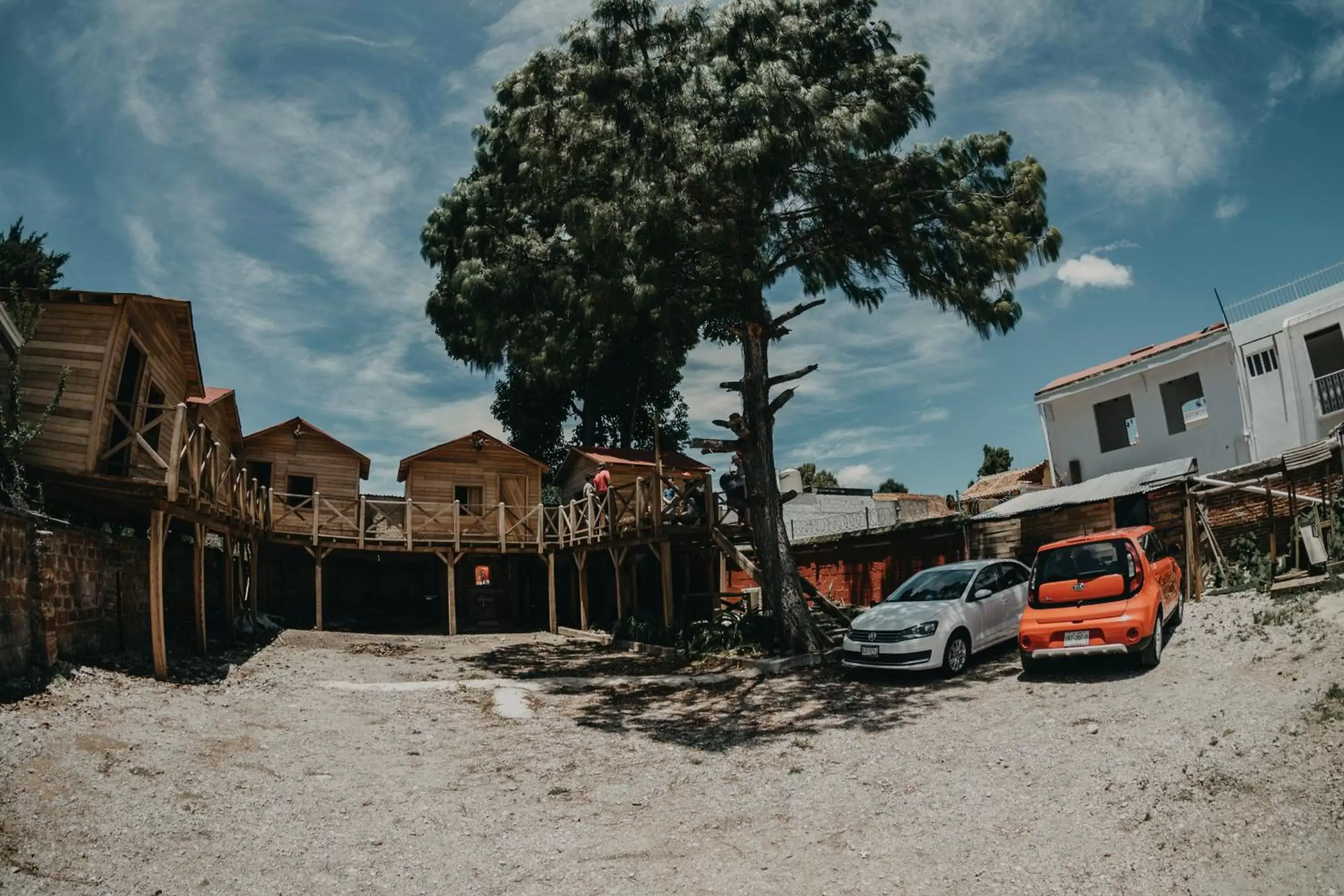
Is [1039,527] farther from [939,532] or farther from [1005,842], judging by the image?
[1005,842]

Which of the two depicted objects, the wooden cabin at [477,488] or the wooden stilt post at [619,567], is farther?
the wooden cabin at [477,488]

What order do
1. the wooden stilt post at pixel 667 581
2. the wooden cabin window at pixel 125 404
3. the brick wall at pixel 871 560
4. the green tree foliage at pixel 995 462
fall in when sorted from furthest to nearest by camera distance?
the green tree foliage at pixel 995 462 < the brick wall at pixel 871 560 < the wooden stilt post at pixel 667 581 < the wooden cabin window at pixel 125 404

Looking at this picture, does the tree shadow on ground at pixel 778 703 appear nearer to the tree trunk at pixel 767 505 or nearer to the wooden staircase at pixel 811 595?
the tree trunk at pixel 767 505

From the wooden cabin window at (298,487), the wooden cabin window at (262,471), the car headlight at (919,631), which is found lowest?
the car headlight at (919,631)

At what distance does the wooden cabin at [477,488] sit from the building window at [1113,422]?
17.0 meters

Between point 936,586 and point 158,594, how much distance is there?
11.5 metres

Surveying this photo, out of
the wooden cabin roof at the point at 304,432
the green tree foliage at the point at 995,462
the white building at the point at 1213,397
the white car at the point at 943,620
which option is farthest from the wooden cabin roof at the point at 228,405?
the green tree foliage at the point at 995,462

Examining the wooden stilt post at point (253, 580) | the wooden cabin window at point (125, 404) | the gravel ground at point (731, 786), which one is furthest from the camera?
the wooden stilt post at point (253, 580)

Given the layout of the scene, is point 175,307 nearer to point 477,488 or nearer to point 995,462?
point 477,488

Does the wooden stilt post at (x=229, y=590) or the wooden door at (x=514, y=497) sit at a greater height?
the wooden door at (x=514, y=497)

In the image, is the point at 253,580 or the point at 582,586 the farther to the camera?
the point at 582,586

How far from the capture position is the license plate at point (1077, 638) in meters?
10.2

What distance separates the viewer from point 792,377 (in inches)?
622

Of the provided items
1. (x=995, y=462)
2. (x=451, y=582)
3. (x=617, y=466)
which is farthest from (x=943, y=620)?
(x=995, y=462)
